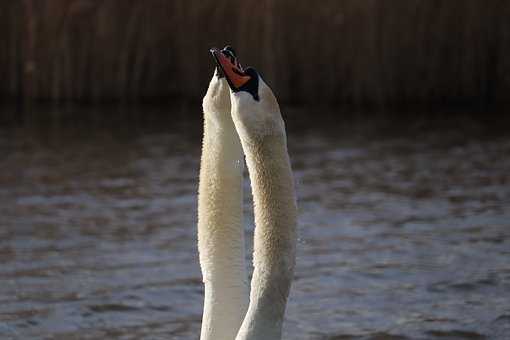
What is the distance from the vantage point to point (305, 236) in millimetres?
11148

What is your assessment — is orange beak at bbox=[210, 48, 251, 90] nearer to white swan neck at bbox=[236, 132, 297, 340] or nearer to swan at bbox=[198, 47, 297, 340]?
swan at bbox=[198, 47, 297, 340]

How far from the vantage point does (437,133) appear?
16875 mm

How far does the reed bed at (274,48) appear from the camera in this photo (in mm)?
18672

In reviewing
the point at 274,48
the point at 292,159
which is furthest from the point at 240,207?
the point at 274,48

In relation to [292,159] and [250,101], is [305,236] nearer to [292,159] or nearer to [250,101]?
[292,159]

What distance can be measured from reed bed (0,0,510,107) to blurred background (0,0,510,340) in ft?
0.10

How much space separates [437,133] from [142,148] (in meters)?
4.11

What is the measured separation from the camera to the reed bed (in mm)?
18672

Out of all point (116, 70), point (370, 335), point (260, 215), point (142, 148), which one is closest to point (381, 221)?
point (370, 335)

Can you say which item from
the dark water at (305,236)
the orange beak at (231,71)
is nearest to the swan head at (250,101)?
the orange beak at (231,71)

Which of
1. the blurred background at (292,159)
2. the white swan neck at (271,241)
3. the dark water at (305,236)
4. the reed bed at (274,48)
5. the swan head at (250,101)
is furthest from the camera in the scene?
the reed bed at (274,48)

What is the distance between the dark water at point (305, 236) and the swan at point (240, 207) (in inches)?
106

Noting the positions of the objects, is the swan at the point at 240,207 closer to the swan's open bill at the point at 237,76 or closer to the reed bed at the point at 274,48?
the swan's open bill at the point at 237,76

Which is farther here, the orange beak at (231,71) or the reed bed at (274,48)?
the reed bed at (274,48)
